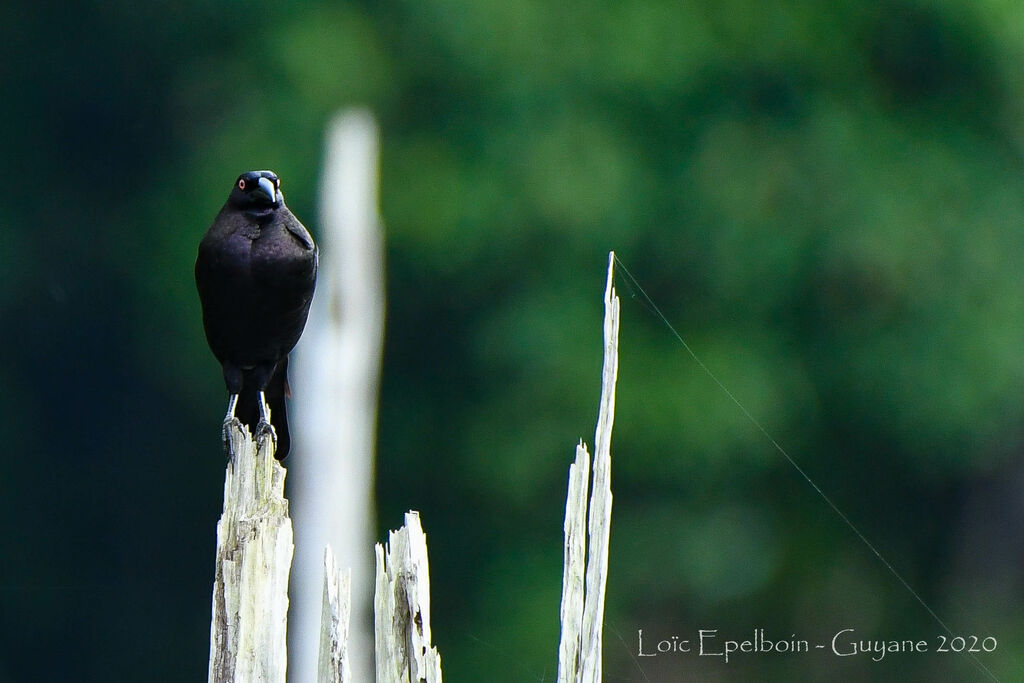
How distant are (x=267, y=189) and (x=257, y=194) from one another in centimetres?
4

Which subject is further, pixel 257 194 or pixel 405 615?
pixel 257 194

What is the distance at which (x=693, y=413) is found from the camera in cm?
759

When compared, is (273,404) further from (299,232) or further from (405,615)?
(405,615)

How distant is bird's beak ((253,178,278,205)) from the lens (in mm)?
3627

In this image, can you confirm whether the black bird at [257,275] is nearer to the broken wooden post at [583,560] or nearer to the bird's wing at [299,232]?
the bird's wing at [299,232]

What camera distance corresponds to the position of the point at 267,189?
11.9ft

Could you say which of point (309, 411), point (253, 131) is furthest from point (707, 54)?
point (309, 411)

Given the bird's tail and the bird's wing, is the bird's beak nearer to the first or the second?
the bird's wing

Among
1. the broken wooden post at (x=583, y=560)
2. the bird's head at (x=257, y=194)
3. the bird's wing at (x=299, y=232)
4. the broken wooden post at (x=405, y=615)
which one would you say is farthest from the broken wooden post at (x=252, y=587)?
the bird's head at (x=257, y=194)

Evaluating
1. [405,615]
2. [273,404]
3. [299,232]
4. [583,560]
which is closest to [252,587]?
[405,615]

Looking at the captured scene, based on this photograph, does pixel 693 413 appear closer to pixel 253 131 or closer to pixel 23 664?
pixel 253 131

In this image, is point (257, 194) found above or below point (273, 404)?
above

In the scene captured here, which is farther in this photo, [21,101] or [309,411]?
[21,101]

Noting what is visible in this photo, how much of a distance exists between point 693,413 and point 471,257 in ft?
5.23
